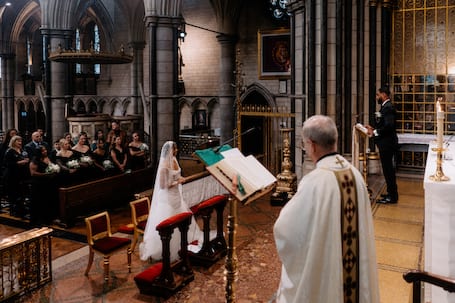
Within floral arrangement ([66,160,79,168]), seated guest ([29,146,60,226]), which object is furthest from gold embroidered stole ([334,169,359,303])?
floral arrangement ([66,160,79,168])

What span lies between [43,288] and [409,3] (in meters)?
8.75

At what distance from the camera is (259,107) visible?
393 inches

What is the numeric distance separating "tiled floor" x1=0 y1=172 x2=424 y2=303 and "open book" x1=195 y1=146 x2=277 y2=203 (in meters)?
1.78

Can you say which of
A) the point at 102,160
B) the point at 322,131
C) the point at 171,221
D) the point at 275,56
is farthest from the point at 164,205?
the point at 275,56

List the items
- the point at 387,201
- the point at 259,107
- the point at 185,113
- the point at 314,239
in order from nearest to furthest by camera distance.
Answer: the point at 314,239
the point at 387,201
the point at 259,107
the point at 185,113

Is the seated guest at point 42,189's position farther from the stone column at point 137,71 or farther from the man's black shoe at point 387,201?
the stone column at point 137,71

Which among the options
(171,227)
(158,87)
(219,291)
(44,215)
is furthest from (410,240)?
(158,87)

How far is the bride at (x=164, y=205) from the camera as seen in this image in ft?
18.8

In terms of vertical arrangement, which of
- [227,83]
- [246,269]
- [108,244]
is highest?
[227,83]

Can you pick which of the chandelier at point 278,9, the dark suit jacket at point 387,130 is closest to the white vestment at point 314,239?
the dark suit jacket at point 387,130

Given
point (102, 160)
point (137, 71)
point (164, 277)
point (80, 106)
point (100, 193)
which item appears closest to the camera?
point (164, 277)

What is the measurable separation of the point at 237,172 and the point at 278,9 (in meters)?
14.8

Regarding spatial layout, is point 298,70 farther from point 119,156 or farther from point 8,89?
point 8,89

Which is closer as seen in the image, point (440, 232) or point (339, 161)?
point (339, 161)
